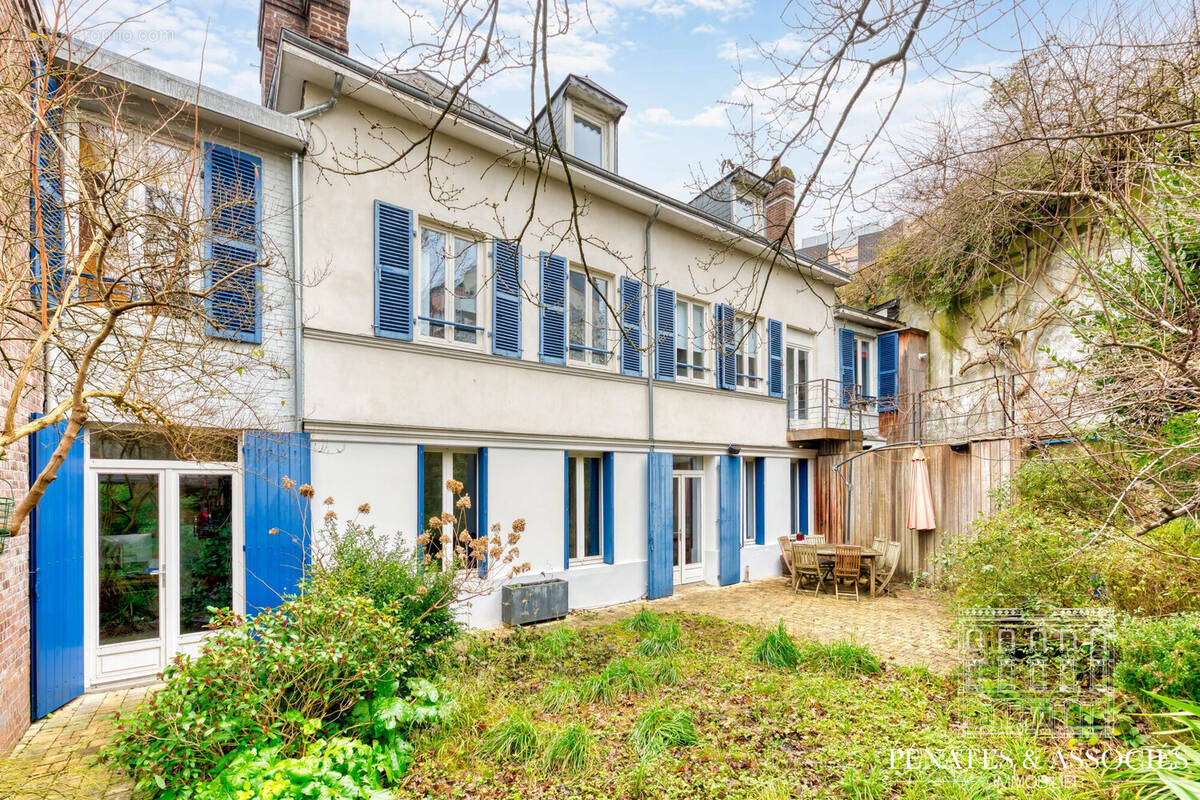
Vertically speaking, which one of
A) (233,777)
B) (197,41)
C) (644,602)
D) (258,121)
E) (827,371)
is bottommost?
(644,602)

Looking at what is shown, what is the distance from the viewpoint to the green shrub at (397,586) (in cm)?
541

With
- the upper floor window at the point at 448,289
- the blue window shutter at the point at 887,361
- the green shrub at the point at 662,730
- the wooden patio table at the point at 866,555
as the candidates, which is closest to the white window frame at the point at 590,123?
the upper floor window at the point at 448,289

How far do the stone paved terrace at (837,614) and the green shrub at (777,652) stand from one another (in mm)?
922

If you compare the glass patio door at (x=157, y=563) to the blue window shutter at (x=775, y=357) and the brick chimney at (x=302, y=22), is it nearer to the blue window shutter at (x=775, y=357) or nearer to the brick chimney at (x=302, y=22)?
the brick chimney at (x=302, y=22)

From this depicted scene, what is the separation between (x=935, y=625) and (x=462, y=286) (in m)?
7.99

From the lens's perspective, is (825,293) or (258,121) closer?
(258,121)

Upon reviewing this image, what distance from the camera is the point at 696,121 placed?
3633 millimetres

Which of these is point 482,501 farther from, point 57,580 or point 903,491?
point 903,491

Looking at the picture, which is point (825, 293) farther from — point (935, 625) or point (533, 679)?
point (533, 679)

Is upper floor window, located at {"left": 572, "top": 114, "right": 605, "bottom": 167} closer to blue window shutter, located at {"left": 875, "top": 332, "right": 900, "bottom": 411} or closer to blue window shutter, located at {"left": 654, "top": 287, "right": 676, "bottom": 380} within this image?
blue window shutter, located at {"left": 654, "top": 287, "right": 676, "bottom": 380}

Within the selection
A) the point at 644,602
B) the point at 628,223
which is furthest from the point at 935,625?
the point at 628,223

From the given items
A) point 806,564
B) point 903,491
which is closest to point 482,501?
point 806,564

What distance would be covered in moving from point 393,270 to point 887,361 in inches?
497

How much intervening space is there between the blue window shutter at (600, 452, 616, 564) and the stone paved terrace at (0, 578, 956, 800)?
2.73ft
